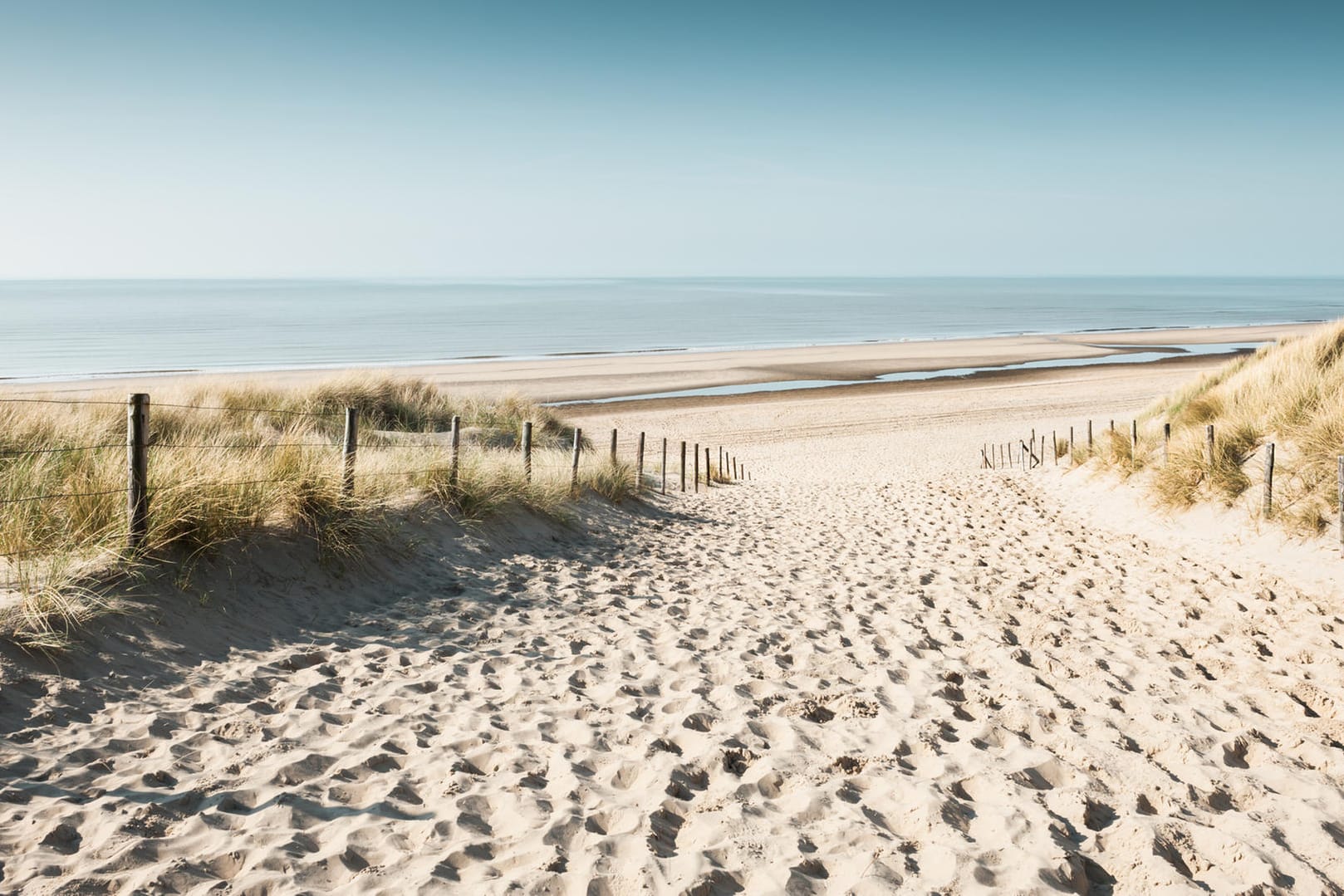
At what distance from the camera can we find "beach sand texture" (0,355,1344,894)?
3543 mm

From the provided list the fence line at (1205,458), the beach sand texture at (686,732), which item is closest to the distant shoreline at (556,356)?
the fence line at (1205,458)

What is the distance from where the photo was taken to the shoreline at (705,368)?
36.8 meters

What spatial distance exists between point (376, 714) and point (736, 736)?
2.13 m

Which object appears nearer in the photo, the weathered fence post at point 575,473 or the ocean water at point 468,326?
the weathered fence post at point 575,473

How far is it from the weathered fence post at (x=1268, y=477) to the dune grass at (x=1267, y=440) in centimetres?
7

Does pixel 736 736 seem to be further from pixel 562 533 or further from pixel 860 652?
pixel 562 533

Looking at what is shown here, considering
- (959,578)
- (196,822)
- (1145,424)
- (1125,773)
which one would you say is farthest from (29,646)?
(1145,424)

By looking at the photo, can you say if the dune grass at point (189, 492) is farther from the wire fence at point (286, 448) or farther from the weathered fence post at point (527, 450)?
the weathered fence post at point (527, 450)

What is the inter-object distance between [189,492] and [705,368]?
41422 mm

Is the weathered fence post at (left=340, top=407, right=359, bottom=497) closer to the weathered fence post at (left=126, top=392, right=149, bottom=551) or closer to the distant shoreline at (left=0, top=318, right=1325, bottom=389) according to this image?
the weathered fence post at (left=126, top=392, right=149, bottom=551)

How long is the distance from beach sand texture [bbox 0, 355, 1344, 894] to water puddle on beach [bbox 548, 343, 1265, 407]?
27.4m

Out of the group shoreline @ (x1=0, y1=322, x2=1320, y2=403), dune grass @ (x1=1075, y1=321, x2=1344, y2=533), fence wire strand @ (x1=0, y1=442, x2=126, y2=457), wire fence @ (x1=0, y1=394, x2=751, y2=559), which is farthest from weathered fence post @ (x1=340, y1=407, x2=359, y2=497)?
shoreline @ (x1=0, y1=322, x2=1320, y2=403)

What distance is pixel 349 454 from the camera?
26.4 ft

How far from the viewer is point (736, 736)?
4840 millimetres
